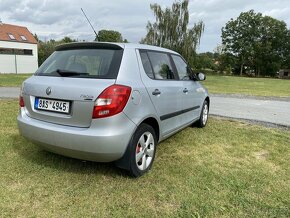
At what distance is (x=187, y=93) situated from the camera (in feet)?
16.0

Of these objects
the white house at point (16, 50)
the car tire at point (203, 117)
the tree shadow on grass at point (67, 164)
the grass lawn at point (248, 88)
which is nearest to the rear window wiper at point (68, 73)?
the tree shadow on grass at point (67, 164)

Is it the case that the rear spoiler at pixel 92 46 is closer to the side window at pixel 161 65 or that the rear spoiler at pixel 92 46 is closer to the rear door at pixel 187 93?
the side window at pixel 161 65

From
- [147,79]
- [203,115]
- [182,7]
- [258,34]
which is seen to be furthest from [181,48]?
[258,34]

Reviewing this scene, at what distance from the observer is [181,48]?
97.9ft

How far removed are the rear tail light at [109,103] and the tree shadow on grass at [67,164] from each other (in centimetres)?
101

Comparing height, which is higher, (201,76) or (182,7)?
(182,7)

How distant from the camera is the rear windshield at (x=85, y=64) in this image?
3223mm

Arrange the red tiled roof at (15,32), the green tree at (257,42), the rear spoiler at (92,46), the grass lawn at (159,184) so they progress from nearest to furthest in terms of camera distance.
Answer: the grass lawn at (159,184), the rear spoiler at (92,46), the red tiled roof at (15,32), the green tree at (257,42)

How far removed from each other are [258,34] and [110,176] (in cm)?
6200

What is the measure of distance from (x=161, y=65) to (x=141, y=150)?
55.7 inches

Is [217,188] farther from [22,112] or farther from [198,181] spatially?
[22,112]

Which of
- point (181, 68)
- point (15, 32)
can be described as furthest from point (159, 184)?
point (15, 32)

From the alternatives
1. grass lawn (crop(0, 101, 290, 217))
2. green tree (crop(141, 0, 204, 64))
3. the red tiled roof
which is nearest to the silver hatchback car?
grass lawn (crop(0, 101, 290, 217))

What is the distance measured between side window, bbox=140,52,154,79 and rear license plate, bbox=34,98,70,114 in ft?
3.80
